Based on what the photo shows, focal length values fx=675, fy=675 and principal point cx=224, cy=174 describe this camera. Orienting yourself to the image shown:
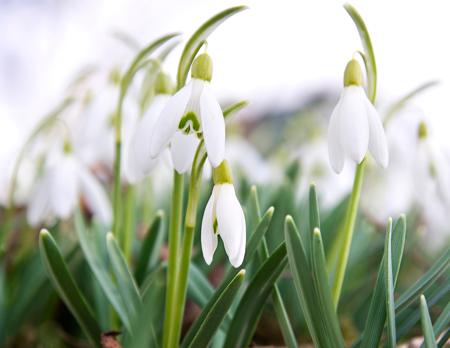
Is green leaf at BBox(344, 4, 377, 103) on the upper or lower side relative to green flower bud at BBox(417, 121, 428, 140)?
upper

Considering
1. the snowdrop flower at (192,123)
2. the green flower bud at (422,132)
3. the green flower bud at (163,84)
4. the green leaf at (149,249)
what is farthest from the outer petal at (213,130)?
the green flower bud at (422,132)

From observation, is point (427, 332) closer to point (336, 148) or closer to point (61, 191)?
point (336, 148)

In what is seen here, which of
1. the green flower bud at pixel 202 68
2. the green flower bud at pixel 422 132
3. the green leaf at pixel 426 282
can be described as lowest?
the green leaf at pixel 426 282

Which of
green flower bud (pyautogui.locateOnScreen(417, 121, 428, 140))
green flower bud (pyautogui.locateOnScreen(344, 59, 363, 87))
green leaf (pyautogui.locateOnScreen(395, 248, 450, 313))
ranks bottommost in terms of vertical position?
green leaf (pyautogui.locateOnScreen(395, 248, 450, 313))

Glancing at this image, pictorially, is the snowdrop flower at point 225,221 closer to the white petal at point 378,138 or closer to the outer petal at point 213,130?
the outer petal at point 213,130

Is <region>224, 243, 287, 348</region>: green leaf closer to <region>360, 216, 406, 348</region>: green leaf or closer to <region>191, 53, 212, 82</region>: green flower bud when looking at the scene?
<region>360, 216, 406, 348</region>: green leaf

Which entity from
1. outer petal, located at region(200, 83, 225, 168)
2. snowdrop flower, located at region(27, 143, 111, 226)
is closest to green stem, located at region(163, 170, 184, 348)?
outer petal, located at region(200, 83, 225, 168)
